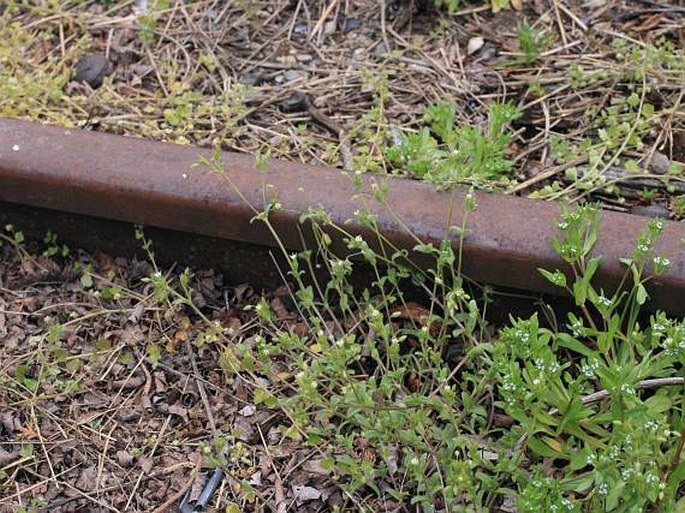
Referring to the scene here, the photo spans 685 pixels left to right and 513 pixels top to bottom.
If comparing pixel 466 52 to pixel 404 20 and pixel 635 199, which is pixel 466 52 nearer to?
pixel 404 20

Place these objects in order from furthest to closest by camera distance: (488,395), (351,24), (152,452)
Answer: (351,24) → (152,452) → (488,395)

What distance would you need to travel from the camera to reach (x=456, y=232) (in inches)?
102

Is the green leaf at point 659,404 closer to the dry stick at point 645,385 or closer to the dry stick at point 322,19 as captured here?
the dry stick at point 645,385

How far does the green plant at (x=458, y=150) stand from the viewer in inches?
112

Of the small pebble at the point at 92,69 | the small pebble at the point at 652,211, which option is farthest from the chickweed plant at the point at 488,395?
the small pebble at the point at 92,69

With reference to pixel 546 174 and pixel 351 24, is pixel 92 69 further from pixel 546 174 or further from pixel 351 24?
pixel 546 174

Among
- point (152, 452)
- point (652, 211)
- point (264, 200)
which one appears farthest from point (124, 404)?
point (652, 211)

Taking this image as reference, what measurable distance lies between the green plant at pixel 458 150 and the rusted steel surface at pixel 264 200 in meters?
0.15

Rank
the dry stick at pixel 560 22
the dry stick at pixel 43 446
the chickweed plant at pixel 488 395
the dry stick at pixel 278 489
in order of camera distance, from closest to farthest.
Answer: the chickweed plant at pixel 488 395 → the dry stick at pixel 278 489 → the dry stick at pixel 43 446 → the dry stick at pixel 560 22

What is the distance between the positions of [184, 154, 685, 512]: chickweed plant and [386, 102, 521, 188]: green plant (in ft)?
1.00

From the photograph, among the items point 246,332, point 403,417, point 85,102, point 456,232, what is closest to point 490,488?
point 403,417

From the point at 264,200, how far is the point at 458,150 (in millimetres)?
623

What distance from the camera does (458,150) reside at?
2.95 metres

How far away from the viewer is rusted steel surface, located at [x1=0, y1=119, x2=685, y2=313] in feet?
8.38
